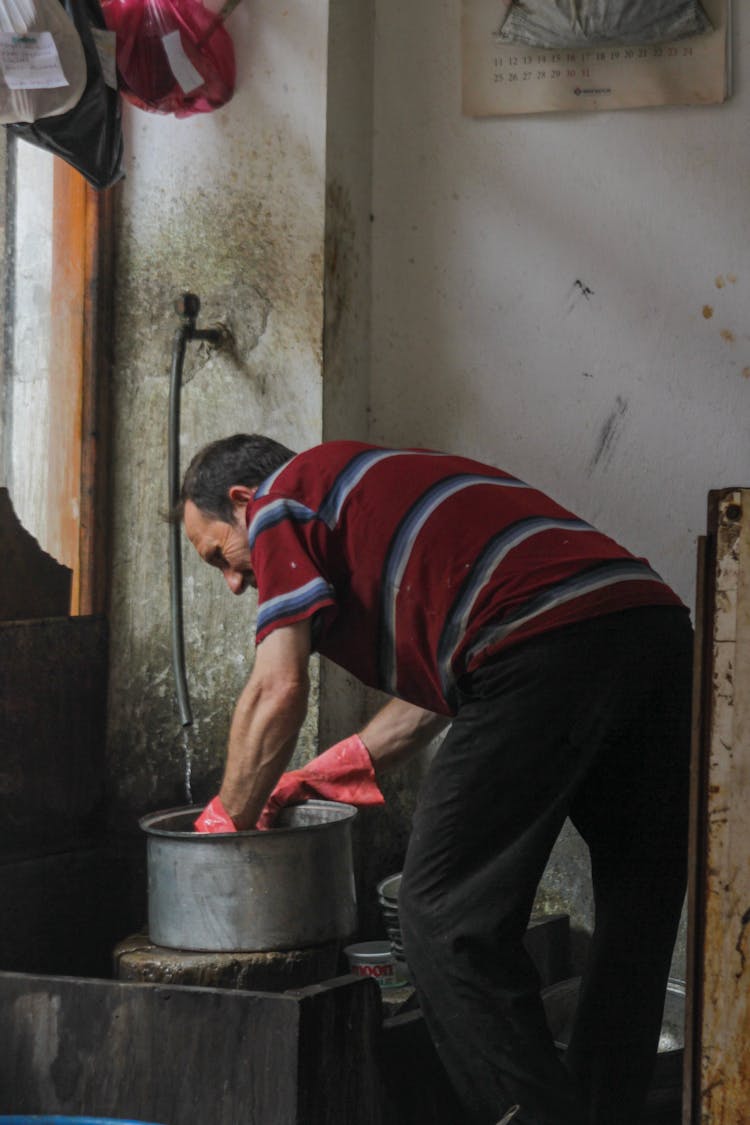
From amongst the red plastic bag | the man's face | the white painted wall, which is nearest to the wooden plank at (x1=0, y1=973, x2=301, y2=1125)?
the man's face

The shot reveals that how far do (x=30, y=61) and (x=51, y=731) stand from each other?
1.45m

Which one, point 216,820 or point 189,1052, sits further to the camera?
point 216,820

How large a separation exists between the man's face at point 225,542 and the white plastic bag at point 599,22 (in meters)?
1.48

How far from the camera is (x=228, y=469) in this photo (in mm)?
2518

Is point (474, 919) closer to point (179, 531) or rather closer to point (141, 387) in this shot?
point (179, 531)

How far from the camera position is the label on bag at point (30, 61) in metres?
2.72

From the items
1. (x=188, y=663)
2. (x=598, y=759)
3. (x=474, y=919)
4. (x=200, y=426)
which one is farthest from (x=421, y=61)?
(x=474, y=919)

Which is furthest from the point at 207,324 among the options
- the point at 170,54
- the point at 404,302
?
the point at 170,54

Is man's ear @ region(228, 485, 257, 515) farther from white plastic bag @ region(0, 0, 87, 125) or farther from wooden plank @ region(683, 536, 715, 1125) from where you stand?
wooden plank @ region(683, 536, 715, 1125)

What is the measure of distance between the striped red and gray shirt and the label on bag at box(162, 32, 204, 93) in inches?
47.0

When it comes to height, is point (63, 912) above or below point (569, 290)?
below

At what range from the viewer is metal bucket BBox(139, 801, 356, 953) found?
2.49 meters

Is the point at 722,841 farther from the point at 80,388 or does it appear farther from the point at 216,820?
the point at 80,388

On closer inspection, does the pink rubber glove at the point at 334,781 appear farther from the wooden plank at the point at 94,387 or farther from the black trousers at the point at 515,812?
the wooden plank at the point at 94,387
